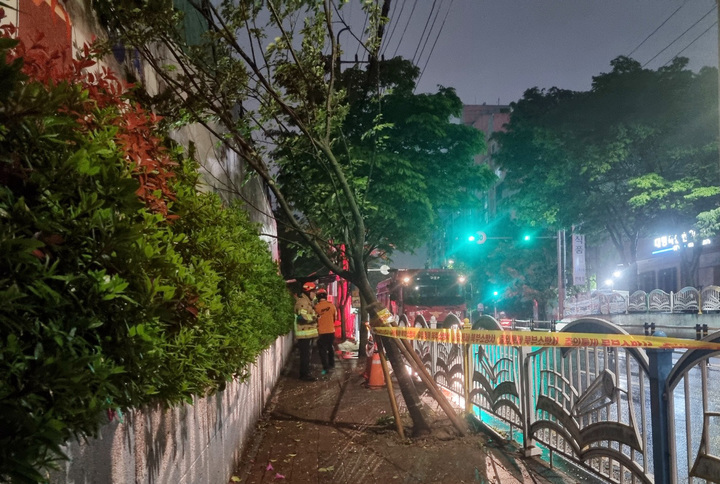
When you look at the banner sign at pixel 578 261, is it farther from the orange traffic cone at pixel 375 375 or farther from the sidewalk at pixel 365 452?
the sidewalk at pixel 365 452

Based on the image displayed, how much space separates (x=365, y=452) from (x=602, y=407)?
123 inches

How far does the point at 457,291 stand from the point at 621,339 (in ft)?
81.2

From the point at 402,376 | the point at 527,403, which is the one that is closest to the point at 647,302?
the point at 402,376

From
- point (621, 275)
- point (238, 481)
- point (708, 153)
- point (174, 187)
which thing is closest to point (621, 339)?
point (174, 187)

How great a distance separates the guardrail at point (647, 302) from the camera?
25.0 metres

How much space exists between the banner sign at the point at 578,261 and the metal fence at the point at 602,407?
32.0 metres

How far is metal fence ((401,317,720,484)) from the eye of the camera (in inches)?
164

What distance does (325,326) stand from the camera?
46.5ft

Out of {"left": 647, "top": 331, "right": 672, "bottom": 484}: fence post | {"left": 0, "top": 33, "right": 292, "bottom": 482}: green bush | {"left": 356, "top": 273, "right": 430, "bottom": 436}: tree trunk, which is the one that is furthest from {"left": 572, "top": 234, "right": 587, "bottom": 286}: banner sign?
{"left": 0, "top": 33, "right": 292, "bottom": 482}: green bush

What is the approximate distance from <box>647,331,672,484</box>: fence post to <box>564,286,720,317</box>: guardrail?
77.4 ft

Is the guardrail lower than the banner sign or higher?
lower

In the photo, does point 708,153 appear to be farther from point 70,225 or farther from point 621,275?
point 70,225

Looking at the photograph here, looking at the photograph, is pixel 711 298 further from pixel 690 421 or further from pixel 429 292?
pixel 690 421

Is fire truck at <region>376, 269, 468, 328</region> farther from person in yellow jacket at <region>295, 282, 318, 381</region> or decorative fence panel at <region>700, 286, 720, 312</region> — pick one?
person in yellow jacket at <region>295, 282, 318, 381</region>
